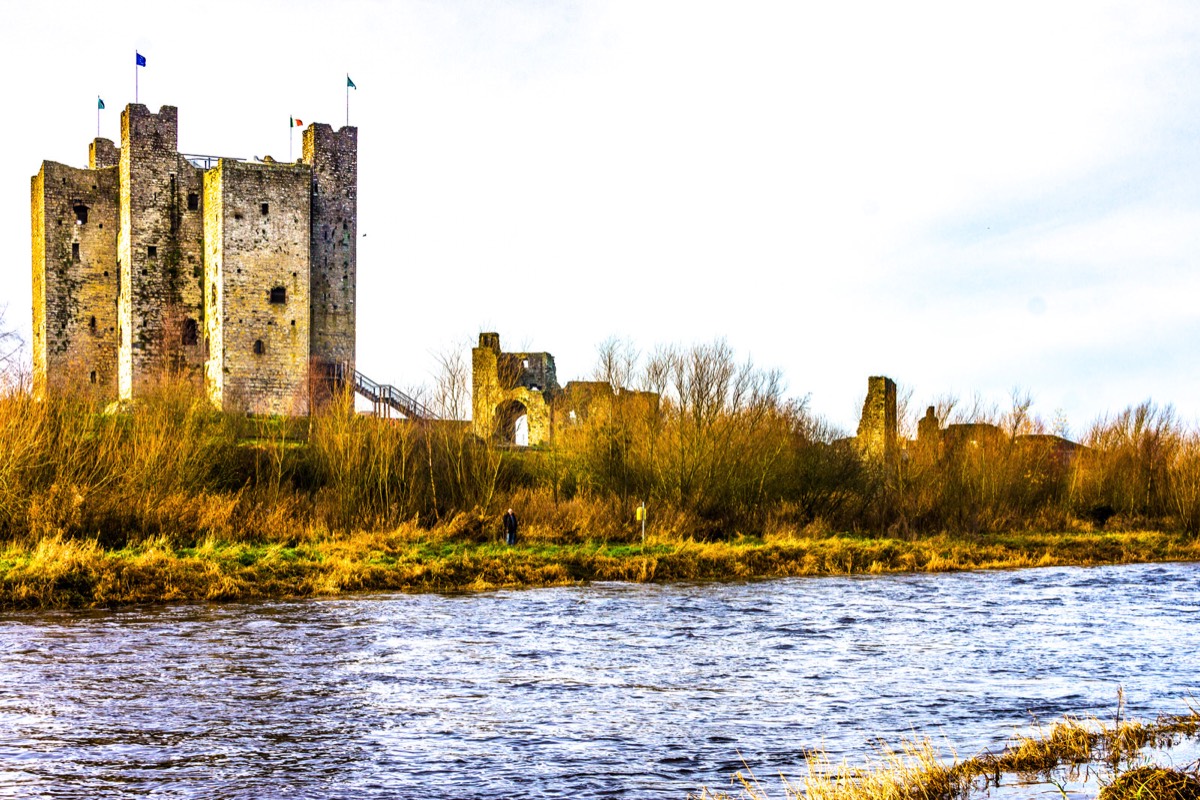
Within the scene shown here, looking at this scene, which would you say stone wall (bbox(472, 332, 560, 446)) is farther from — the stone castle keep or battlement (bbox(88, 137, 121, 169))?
battlement (bbox(88, 137, 121, 169))

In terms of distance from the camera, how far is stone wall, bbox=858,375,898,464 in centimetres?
3847

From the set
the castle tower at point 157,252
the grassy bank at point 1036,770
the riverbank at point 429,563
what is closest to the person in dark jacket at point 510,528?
the riverbank at point 429,563

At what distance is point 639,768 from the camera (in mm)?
10023

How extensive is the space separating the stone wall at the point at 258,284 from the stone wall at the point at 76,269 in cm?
511

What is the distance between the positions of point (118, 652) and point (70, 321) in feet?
124

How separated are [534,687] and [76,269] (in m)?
41.9

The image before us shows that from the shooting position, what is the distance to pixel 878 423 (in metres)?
38.7

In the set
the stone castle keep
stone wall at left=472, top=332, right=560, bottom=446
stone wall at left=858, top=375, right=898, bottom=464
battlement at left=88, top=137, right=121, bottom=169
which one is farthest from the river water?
battlement at left=88, top=137, right=121, bottom=169

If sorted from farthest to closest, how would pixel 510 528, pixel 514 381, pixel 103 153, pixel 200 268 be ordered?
1. pixel 103 153
2. pixel 200 268
3. pixel 514 381
4. pixel 510 528

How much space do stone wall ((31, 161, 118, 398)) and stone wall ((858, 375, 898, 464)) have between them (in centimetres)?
2822

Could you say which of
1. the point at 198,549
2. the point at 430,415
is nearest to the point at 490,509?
the point at 430,415

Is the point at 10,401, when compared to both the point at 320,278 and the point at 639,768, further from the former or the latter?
the point at 320,278

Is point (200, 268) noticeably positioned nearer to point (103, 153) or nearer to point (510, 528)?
point (103, 153)

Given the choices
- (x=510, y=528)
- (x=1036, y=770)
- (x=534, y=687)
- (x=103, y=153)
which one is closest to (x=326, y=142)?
(x=103, y=153)
